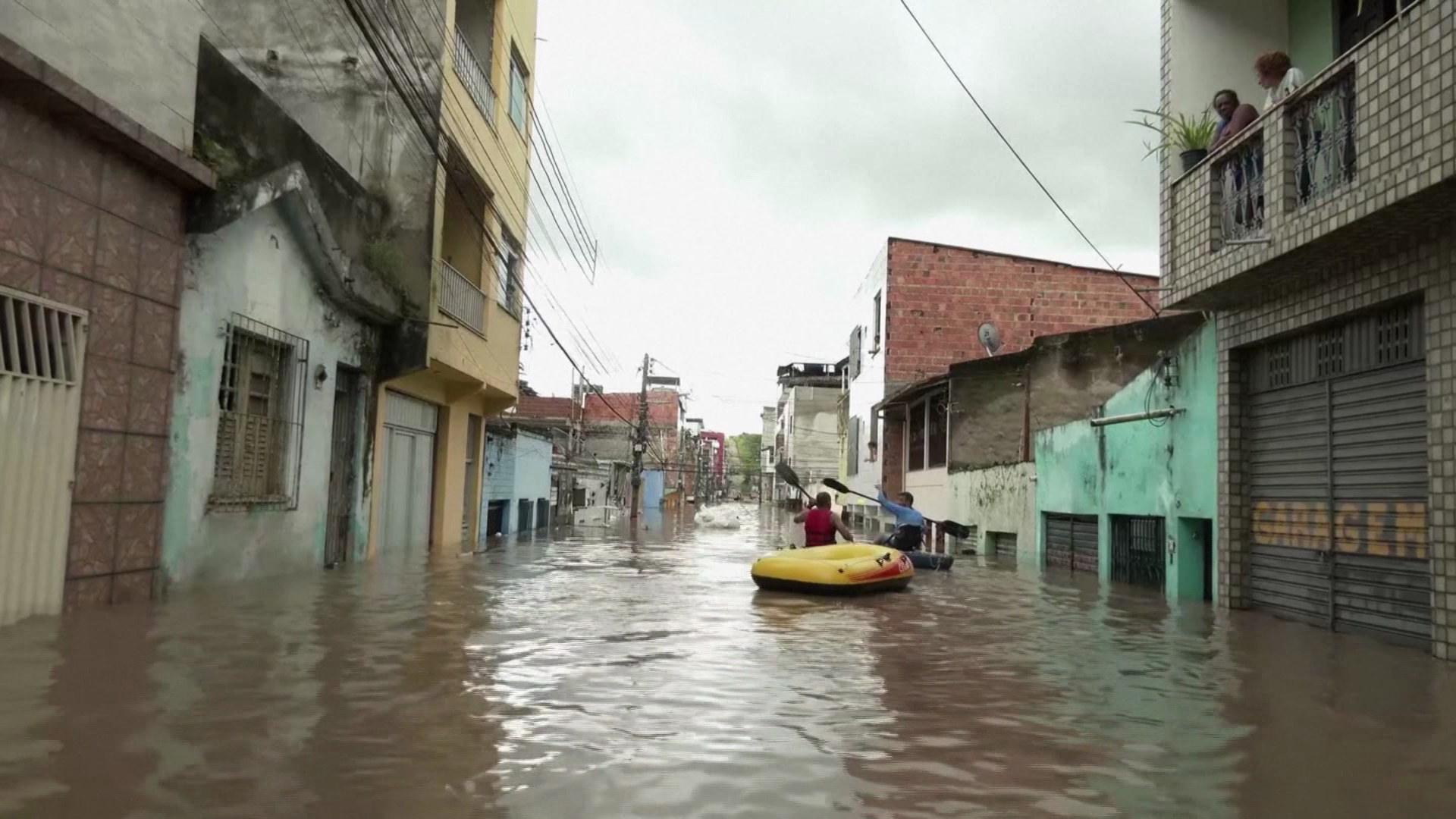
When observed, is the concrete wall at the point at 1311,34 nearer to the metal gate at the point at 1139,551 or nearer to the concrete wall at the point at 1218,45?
the concrete wall at the point at 1218,45

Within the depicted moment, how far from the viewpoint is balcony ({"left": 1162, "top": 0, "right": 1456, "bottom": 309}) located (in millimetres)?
7055

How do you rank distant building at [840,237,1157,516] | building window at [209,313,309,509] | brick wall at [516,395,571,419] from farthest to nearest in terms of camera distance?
brick wall at [516,395,571,419] → distant building at [840,237,1157,516] → building window at [209,313,309,509]

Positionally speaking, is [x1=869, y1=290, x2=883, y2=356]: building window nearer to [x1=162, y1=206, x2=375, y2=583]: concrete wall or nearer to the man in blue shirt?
the man in blue shirt

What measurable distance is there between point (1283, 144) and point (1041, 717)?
625 centimetres

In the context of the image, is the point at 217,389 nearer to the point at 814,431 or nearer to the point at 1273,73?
the point at 1273,73

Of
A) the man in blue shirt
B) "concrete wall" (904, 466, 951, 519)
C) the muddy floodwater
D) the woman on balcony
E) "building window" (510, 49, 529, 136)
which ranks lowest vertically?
the muddy floodwater

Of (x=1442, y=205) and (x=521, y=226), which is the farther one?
(x=521, y=226)

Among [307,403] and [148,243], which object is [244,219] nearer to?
[148,243]

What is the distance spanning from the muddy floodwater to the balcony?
3261 millimetres

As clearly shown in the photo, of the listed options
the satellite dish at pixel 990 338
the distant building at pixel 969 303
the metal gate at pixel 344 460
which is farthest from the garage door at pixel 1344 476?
the distant building at pixel 969 303

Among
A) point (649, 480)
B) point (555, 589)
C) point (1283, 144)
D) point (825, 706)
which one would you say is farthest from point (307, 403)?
point (649, 480)

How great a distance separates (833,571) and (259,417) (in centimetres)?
662

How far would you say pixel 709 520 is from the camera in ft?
135

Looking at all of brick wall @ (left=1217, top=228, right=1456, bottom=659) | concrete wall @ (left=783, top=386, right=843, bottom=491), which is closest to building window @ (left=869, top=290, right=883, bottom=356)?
brick wall @ (left=1217, top=228, right=1456, bottom=659)
